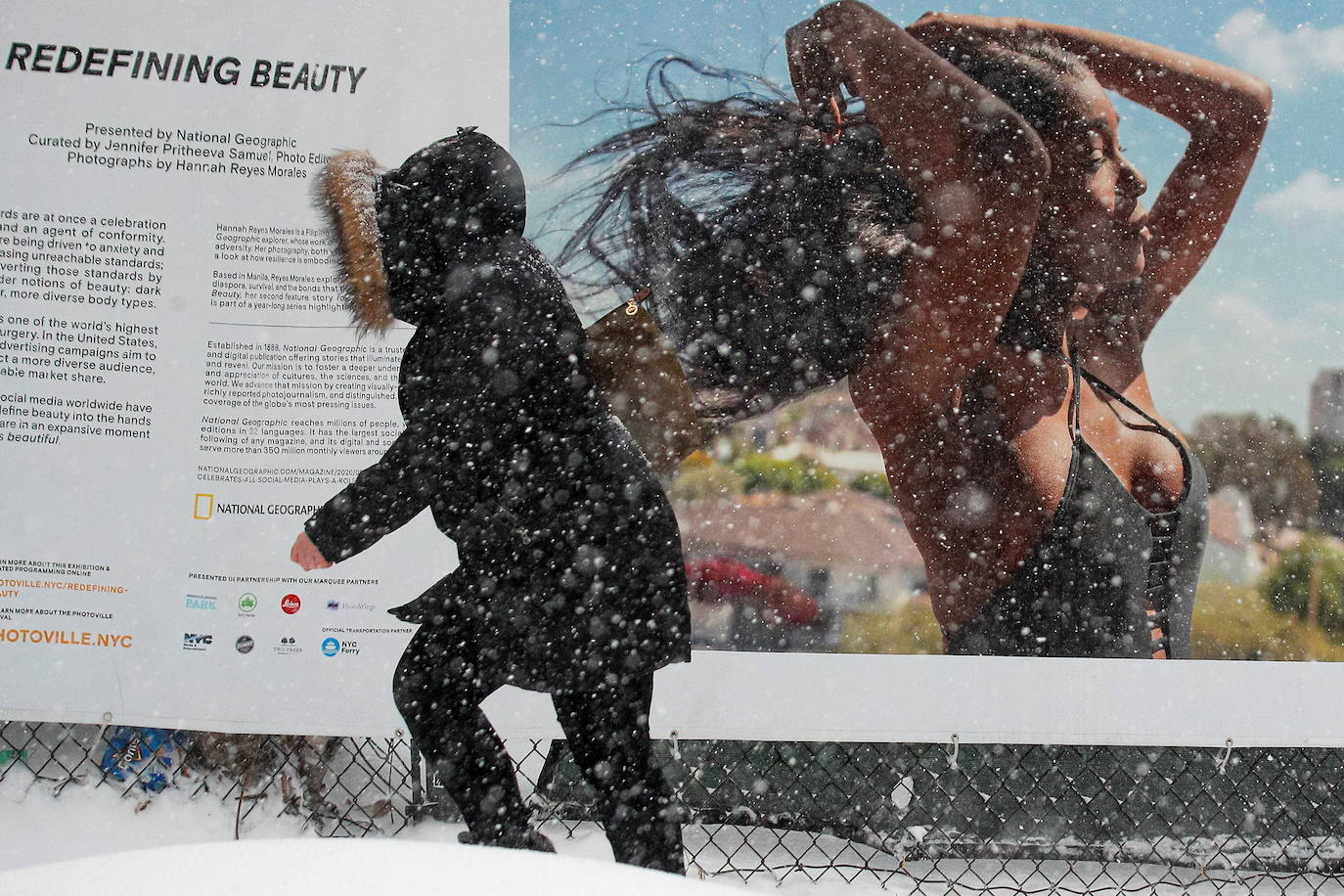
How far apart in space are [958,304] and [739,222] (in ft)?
1.85

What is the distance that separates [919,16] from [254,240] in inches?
67.4

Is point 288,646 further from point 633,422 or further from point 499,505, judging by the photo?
point 633,422

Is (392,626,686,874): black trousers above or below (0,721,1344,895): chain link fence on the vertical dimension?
above

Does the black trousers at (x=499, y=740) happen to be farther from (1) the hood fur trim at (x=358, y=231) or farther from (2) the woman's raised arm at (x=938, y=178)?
(2) the woman's raised arm at (x=938, y=178)

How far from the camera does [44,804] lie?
235 centimetres

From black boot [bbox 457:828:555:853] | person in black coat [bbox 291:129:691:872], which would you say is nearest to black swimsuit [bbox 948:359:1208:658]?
person in black coat [bbox 291:129:691:872]

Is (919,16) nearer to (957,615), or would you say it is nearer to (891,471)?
A: (891,471)

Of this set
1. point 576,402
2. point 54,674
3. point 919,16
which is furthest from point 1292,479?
point 54,674

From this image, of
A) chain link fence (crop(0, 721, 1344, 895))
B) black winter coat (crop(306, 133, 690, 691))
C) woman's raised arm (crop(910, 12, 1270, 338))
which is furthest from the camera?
chain link fence (crop(0, 721, 1344, 895))

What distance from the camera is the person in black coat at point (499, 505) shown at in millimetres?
2121

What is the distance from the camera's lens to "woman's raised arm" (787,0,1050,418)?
7.11ft

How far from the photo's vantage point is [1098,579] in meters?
2.22

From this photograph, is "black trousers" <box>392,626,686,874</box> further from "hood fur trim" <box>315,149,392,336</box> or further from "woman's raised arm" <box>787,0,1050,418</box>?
"woman's raised arm" <box>787,0,1050,418</box>

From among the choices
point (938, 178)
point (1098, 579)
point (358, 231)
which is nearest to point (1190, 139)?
point (938, 178)
